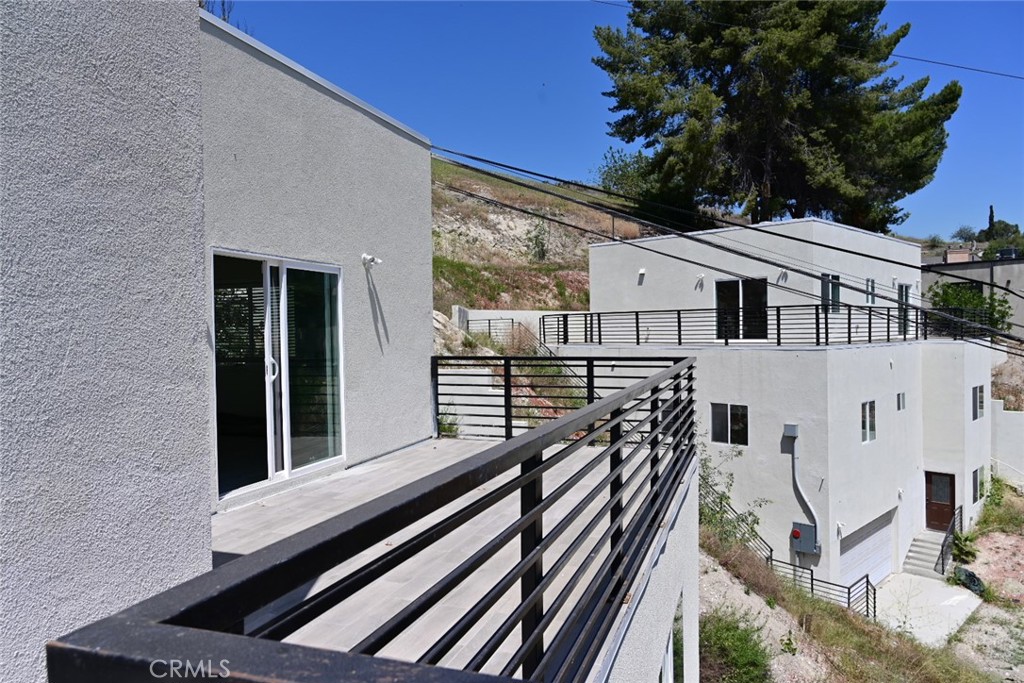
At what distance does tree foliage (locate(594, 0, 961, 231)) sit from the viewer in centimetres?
2406

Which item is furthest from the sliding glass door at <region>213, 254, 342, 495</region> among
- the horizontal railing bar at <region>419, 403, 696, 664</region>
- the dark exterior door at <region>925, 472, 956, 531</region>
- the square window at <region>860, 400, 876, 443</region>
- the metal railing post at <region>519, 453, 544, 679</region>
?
the dark exterior door at <region>925, 472, 956, 531</region>

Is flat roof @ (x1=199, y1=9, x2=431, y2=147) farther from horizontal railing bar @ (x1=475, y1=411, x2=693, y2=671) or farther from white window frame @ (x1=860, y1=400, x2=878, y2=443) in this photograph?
white window frame @ (x1=860, y1=400, x2=878, y2=443)

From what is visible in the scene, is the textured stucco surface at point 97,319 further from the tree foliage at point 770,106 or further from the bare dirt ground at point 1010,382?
the bare dirt ground at point 1010,382

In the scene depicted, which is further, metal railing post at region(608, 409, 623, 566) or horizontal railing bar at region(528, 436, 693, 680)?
metal railing post at region(608, 409, 623, 566)

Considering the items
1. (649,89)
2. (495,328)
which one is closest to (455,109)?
(649,89)

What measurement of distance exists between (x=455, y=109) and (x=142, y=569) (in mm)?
26288

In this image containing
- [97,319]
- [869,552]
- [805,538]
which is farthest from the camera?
[869,552]

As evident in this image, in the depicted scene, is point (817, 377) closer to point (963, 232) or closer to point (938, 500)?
point (938, 500)

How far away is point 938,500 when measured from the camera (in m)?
20.1

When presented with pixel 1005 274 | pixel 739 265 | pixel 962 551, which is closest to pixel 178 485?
pixel 739 265

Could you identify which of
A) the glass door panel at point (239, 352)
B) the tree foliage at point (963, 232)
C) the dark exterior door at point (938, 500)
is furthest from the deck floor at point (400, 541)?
the tree foliage at point (963, 232)

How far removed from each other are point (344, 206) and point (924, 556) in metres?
18.6

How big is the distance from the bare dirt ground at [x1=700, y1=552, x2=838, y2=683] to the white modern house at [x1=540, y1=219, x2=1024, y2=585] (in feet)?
16.4

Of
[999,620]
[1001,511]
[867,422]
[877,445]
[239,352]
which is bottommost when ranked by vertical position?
[999,620]
